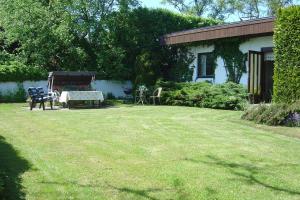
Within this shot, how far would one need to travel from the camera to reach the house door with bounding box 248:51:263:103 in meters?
17.2

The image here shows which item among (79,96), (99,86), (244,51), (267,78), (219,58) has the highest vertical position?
(244,51)

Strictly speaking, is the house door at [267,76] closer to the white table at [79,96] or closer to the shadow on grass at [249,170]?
the white table at [79,96]

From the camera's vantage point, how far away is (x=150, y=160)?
23.4 ft

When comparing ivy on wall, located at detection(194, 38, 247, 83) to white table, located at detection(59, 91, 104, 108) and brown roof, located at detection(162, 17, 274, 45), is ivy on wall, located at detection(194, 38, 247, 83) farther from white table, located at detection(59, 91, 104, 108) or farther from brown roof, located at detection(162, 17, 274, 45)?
white table, located at detection(59, 91, 104, 108)

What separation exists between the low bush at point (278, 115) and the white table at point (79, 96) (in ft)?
23.2

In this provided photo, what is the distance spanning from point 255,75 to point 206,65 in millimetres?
4144

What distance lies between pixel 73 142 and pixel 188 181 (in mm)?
3350

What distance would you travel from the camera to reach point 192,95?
60.4 ft

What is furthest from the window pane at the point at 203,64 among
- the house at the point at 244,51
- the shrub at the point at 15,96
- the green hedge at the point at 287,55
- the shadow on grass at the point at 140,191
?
the shadow on grass at the point at 140,191

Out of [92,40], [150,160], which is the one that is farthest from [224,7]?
[150,160]

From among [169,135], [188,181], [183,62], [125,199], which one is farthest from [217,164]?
[183,62]

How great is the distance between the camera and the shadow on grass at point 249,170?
5761 millimetres

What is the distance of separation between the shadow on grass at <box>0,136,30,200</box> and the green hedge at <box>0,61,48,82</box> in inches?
510

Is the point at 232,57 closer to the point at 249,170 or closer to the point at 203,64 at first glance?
the point at 203,64
